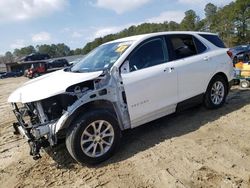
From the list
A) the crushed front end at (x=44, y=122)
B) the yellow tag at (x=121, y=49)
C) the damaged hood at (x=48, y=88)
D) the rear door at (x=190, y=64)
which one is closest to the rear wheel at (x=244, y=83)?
the rear door at (x=190, y=64)

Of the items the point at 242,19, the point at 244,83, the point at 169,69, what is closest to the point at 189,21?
the point at 242,19

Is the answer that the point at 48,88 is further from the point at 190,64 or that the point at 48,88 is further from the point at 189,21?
the point at 189,21

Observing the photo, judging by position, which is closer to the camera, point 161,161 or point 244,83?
point 161,161

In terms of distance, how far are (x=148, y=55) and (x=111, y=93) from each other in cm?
108

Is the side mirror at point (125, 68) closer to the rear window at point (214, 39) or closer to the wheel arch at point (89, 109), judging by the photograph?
the wheel arch at point (89, 109)

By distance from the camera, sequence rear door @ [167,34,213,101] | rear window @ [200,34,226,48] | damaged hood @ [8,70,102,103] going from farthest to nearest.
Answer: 1. rear window @ [200,34,226,48]
2. rear door @ [167,34,213,101]
3. damaged hood @ [8,70,102,103]

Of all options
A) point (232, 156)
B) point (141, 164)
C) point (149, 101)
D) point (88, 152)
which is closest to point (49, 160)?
point (88, 152)

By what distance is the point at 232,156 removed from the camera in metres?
3.89

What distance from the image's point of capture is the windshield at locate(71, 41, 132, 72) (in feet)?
15.1

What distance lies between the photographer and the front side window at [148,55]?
4.59m

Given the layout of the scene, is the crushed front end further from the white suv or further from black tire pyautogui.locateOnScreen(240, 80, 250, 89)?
black tire pyautogui.locateOnScreen(240, 80, 250, 89)

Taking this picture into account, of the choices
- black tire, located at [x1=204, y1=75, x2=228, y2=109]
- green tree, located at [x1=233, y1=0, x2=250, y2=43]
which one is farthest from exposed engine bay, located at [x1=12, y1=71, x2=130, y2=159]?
green tree, located at [x1=233, y1=0, x2=250, y2=43]

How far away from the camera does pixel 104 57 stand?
4910 millimetres

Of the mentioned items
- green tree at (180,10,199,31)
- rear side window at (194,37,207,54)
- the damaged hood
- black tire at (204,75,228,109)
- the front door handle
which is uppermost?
green tree at (180,10,199,31)
